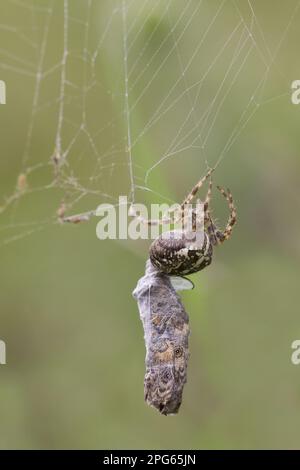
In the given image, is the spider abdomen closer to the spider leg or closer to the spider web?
the spider leg

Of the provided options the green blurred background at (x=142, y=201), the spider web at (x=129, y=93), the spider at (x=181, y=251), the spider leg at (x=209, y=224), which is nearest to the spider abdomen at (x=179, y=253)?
the spider at (x=181, y=251)

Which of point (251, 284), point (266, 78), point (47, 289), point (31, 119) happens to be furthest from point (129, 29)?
point (47, 289)

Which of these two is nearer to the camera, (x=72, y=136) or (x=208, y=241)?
(x=208, y=241)

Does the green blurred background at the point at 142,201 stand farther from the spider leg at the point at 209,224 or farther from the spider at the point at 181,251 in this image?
the spider at the point at 181,251

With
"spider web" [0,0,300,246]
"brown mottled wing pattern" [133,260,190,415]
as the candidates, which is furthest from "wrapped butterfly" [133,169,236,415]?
"spider web" [0,0,300,246]

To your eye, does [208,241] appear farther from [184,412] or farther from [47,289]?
[47,289]

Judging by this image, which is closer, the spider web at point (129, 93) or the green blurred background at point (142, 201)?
the spider web at point (129, 93)

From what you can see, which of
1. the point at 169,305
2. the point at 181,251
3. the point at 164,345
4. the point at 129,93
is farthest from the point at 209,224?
the point at 129,93
